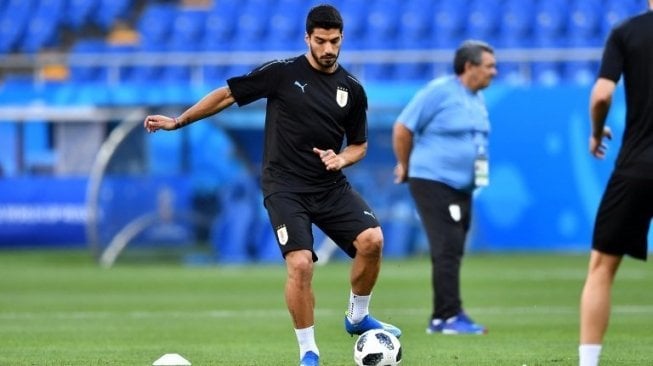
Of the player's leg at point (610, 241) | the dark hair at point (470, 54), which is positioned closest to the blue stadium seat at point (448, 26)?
the dark hair at point (470, 54)

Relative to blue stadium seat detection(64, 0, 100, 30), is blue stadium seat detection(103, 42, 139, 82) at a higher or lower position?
lower

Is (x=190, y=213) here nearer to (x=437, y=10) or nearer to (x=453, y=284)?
(x=437, y=10)

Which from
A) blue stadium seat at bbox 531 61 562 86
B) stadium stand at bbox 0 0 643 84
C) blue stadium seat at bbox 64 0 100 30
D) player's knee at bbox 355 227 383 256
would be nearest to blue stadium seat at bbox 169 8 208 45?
stadium stand at bbox 0 0 643 84

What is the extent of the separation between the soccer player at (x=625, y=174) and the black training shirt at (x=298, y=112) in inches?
87.0

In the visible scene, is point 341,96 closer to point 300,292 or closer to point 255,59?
point 300,292

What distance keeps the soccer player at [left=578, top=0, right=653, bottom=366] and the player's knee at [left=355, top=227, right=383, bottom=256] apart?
202cm

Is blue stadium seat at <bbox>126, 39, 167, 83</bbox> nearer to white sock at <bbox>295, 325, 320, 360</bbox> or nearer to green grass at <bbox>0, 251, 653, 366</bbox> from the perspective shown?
green grass at <bbox>0, 251, 653, 366</bbox>

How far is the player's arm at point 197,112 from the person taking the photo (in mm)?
8961

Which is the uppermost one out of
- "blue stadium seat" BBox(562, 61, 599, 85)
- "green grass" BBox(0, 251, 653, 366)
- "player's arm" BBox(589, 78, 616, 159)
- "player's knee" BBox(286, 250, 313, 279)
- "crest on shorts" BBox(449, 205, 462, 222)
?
"player's arm" BBox(589, 78, 616, 159)

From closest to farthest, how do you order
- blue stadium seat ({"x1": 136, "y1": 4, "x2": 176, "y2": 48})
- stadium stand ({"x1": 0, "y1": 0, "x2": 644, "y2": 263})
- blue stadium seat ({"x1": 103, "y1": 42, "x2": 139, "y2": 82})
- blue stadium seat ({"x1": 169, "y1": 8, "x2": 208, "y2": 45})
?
1. stadium stand ({"x1": 0, "y1": 0, "x2": 644, "y2": 263})
2. blue stadium seat ({"x1": 103, "y1": 42, "x2": 139, "y2": 82})
3. blue stadium seat ({"x1": 169, "y1": 8, "x2": 208, "y2": 45})
4. blue stadium seat ({"x1": 136, "y1": 4, "x2": 176, "y2": 48})

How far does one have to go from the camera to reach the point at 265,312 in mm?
14227

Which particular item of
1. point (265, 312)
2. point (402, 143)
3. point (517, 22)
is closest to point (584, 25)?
point (517, 22)

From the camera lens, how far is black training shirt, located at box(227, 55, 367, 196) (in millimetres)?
9102

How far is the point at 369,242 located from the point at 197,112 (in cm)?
135
